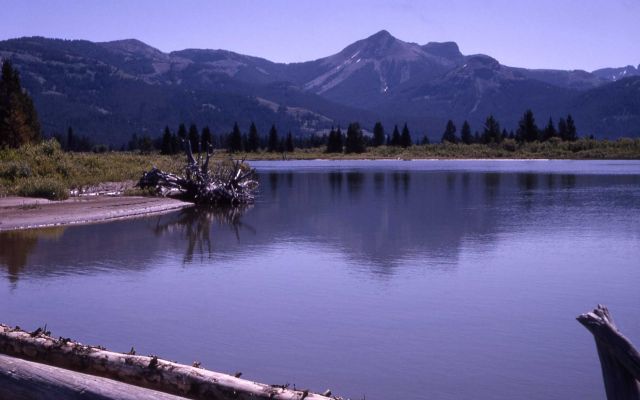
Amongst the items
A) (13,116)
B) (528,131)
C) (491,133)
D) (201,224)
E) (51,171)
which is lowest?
(201,224)

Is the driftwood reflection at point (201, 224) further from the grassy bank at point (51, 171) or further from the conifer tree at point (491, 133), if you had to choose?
the conifer tree at point (491, 133)

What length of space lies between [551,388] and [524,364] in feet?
2.68

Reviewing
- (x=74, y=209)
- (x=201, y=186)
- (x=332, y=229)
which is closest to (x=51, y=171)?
(x=201, y=186)

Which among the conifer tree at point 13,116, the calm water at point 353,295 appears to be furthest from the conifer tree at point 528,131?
the calm water at point 353,295

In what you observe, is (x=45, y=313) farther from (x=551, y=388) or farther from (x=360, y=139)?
(x=360, y=139)

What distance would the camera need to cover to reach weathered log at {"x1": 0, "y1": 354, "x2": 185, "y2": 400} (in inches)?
228

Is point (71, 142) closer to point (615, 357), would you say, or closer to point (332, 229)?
point (332, 229)

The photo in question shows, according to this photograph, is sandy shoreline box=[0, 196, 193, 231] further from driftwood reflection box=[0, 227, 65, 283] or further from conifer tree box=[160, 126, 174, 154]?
conifer tree box=[160, 126, 174, 154]

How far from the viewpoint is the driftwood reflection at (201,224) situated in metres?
20.4

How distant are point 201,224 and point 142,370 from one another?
18842 millimetres

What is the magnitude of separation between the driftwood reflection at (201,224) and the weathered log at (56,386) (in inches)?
448

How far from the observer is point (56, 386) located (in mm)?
6035

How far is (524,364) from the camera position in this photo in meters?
9.74

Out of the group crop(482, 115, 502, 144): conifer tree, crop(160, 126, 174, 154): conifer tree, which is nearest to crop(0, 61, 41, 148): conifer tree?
crop(160, 126, 174, 154): conifer tree
